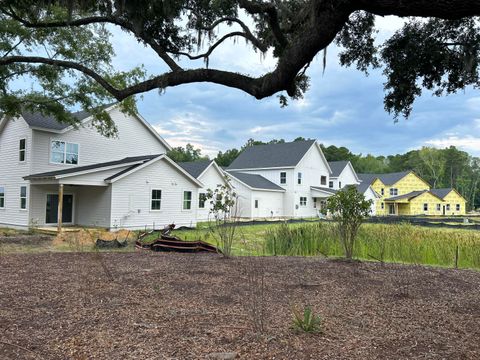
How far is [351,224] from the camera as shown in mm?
8297

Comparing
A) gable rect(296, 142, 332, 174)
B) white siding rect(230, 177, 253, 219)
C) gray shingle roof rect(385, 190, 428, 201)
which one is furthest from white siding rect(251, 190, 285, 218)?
gray shingle roof rect(385, 190, 428, 201)

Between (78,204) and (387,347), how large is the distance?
775 inches

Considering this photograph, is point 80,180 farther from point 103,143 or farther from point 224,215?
point 224,215

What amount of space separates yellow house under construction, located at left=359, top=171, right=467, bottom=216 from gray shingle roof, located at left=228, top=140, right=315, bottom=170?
1973 centimetres

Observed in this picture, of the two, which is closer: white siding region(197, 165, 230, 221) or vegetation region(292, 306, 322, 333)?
vegetation region(292, 306, 322, 333)

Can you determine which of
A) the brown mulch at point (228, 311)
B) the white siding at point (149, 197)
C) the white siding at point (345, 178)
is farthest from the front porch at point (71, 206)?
the white siding at point (345, 178)

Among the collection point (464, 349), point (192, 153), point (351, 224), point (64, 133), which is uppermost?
point (192, 153)

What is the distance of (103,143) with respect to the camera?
864 inches

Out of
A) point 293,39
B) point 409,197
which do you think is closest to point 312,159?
point 409,197

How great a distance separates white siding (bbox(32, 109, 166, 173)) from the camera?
765 inches

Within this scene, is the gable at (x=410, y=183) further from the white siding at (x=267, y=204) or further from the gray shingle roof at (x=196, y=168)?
the gray shingle roof at (x=196, y=168)

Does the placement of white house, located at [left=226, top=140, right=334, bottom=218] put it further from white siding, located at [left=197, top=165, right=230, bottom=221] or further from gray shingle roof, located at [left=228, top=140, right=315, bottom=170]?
white siding, located at [left=197, top=165, right=230, bottom=221]

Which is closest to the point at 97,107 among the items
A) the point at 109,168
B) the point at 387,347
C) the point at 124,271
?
the point at 109,168

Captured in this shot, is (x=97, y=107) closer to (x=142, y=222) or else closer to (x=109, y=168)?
(x=109, y=168)
